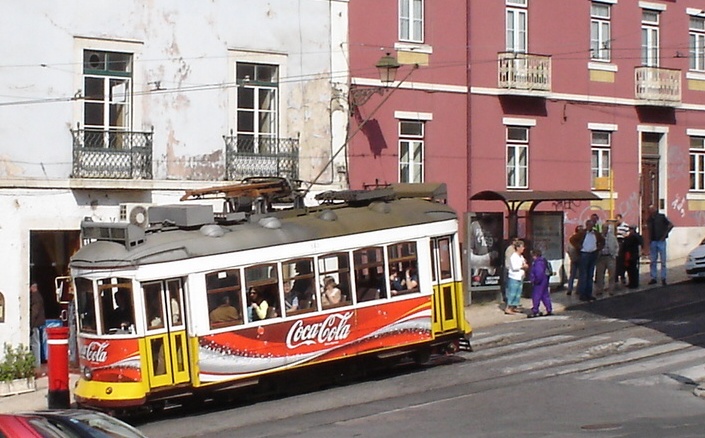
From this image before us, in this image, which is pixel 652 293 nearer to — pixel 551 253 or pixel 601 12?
pixel 551 253

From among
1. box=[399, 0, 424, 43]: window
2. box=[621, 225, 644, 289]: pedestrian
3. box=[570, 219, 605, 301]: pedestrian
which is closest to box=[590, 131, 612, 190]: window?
box=[621, 225, 644, 289]: pedestrian

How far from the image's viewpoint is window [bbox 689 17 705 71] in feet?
115

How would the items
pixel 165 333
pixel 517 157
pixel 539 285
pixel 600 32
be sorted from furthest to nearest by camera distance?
pixel 600 32
pixel 517 157
pixel 539 285
pixel 165 333

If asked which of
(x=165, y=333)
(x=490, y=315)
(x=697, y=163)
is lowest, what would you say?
(x=490, y=315)

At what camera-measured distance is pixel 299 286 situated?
63.9 ft

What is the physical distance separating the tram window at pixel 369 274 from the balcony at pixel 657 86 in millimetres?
15525

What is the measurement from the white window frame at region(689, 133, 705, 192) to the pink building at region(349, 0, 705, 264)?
1.6 inches

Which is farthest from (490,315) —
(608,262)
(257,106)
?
(257,106)

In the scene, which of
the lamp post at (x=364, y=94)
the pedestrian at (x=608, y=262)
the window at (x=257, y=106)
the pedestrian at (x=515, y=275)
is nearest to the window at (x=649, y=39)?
the pedestrian at (x=608, y=262)

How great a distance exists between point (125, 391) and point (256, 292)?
2.51 meters

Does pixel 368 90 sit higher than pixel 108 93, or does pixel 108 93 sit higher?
pixel 368 90

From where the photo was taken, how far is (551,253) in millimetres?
29328

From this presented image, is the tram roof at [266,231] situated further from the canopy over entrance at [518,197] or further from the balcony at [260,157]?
the canopy over entrance at [518,197]

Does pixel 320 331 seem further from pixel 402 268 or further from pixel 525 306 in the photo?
pixel 525 306
